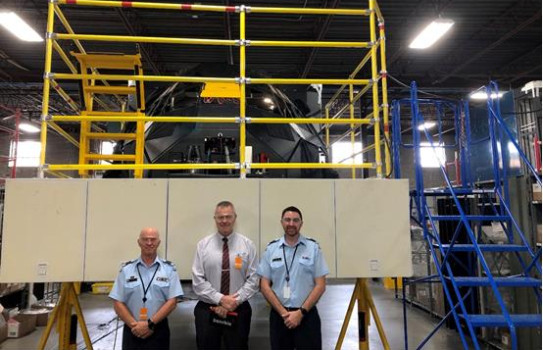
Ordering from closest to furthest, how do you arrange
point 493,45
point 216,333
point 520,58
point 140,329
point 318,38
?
1. point 140,329
2. point 216,333
3. point 318,38
4. point 493,45
5. point 520,58

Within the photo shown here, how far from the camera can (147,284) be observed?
9.98 feet

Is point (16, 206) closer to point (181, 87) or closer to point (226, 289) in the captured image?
point (226, 289)

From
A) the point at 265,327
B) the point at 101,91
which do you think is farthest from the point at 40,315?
the point at 101,91

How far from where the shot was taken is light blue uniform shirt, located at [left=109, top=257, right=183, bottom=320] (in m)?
3.00

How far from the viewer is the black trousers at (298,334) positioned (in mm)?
3031

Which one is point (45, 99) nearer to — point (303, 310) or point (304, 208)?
point (304, 208)

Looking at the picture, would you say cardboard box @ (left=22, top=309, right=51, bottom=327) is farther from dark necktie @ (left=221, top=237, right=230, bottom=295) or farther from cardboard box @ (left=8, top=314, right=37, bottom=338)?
dark necktie @ (left=221, top=237, right=230, bottom=295)

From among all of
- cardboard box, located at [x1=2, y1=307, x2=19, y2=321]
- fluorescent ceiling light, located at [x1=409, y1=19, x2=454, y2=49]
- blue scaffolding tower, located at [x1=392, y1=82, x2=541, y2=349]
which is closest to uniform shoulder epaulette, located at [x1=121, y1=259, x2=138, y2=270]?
blue scaffolding tower, located at [x1=392, y1=82, x2=541, y2=349]

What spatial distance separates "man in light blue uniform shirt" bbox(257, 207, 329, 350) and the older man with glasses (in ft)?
0.50

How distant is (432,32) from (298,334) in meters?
7.26

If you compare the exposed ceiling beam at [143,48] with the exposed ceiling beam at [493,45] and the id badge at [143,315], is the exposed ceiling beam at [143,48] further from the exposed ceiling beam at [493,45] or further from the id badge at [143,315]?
the exposed ceiling beam at [493,45]

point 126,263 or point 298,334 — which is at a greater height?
point 126,263

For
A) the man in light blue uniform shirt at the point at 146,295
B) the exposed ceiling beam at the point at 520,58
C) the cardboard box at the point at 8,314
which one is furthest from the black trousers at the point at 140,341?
the exposed ceiling beam at the point at 520,58

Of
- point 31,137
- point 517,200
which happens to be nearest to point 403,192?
point 517,200
